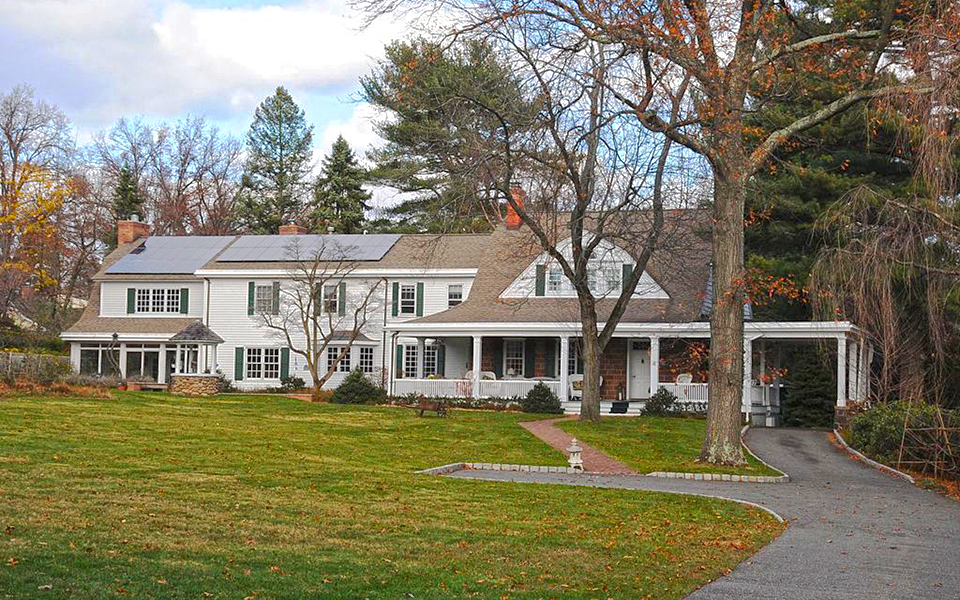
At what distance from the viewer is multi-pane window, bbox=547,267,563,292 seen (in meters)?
35.8

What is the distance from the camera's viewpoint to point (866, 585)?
29.3 ft

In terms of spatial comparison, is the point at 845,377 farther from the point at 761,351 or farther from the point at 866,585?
the point at 866,585

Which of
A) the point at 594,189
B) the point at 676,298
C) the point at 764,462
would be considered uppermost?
the point at 594,189

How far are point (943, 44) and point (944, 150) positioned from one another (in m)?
1.44

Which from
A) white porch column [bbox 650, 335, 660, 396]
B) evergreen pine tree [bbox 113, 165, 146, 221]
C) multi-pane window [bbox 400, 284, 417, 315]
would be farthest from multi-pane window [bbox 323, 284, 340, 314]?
evergreen pine tree [bbox 113, 165, 146, 221]

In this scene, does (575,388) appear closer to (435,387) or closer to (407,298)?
(435,387)

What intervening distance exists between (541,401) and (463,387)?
133 inches

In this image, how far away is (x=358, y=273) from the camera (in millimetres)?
40625

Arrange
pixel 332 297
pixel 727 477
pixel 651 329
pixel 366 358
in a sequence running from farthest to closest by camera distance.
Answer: pixel 366 358 < pixel 332 297 < pixel 651 329 < pixel 727 477

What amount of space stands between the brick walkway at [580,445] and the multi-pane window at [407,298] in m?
12.0

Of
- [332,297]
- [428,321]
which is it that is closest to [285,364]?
[332,297]

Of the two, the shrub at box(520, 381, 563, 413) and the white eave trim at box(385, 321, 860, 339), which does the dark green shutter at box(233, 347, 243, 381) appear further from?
the shrub at box(520, 381, 563, 413)

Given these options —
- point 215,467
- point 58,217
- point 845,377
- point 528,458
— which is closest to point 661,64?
point 528,458

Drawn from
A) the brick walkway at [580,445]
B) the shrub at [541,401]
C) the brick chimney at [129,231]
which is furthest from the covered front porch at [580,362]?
the brick chimney at [129,231]
